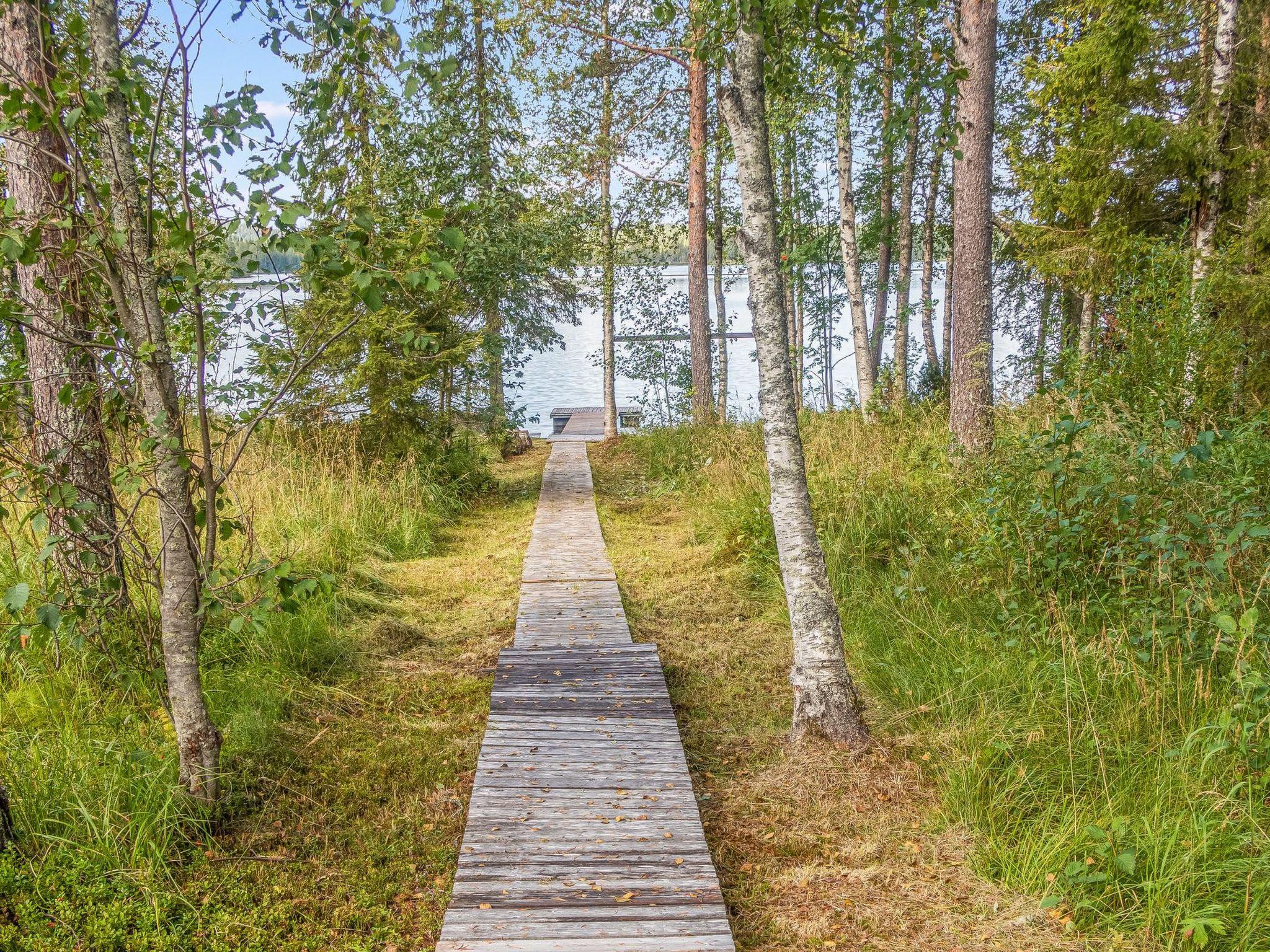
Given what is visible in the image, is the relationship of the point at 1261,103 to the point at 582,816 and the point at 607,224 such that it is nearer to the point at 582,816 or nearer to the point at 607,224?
the point at 582,816

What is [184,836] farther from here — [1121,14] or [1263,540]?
[1121,14]

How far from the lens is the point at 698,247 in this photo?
41.5 feet

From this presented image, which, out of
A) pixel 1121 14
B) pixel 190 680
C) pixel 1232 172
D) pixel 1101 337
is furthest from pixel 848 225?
pixel 190 680

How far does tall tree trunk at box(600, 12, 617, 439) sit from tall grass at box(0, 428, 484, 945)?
8.66 meters

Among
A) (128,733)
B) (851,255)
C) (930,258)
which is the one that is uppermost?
(930,258)

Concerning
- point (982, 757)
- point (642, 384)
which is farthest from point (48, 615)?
point (642, 384)

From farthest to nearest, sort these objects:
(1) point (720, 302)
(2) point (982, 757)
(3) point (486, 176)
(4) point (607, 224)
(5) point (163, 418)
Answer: (1) point (720, 302) < (4) point (607, 224) < (3) point (486, 176) < (2) point (982, 757) < (5) point (163, 418)

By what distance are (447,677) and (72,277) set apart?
2.54m

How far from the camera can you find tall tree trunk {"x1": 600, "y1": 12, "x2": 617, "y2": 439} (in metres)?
11.5

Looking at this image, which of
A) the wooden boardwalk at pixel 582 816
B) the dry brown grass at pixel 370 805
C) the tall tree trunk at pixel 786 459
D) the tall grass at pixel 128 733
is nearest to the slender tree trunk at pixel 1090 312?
the tall tree trunk at pixel 786 459

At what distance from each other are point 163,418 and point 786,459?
7.75 feet

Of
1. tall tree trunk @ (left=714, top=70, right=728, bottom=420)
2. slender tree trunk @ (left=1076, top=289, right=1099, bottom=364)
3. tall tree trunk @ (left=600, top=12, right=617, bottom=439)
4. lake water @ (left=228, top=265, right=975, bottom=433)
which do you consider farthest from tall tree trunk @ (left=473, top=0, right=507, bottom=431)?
slender tree trunk @ (left=1076, top=289, right=1099, bottom=364)

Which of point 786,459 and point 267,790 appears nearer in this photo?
point 267,790

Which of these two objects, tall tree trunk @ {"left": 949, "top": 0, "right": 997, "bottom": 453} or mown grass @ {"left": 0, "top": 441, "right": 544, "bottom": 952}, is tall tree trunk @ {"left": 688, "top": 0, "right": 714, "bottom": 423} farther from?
mown grass @ {"left": 0, "top": 441, "right": 544, "bottom": 952}
